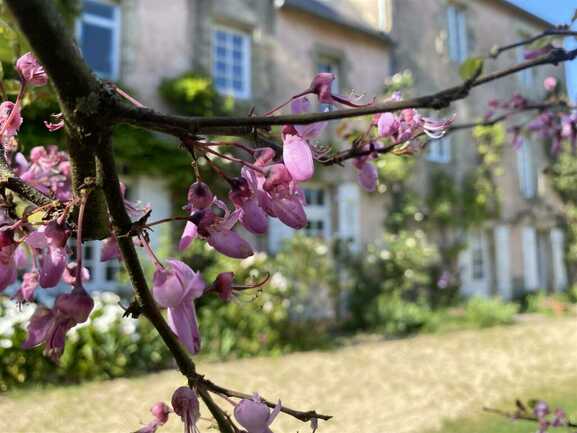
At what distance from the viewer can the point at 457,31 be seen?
12.6m

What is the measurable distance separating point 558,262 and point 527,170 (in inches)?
105

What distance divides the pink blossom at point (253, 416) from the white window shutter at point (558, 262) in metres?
15.1

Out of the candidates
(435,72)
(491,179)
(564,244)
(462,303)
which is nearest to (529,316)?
(462,303)

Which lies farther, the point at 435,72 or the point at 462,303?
the point at 435,72

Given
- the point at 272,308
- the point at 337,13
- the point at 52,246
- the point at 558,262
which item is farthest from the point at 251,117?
the point at 558,262

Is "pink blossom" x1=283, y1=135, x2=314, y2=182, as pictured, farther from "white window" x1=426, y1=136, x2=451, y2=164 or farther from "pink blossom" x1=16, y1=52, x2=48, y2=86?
"white window" x1=426, y1=136, x2=451, y2=164

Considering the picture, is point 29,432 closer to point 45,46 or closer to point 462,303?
point 45,46

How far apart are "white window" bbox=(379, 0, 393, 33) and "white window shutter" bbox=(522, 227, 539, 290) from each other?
633 cm

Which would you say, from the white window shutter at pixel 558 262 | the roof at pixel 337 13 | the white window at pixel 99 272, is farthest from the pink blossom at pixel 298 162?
the white window shutter at pixel 558 262

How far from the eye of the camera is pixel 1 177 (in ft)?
2.11

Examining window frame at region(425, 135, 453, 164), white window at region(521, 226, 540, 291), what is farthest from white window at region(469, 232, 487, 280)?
window frame at region(425, 135, 453, 164)

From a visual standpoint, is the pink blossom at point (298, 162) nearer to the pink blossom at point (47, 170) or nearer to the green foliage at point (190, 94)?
the pink blossom at point (47, 170)

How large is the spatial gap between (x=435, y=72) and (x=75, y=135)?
12.2 meters

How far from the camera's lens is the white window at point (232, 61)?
8.77 metres
